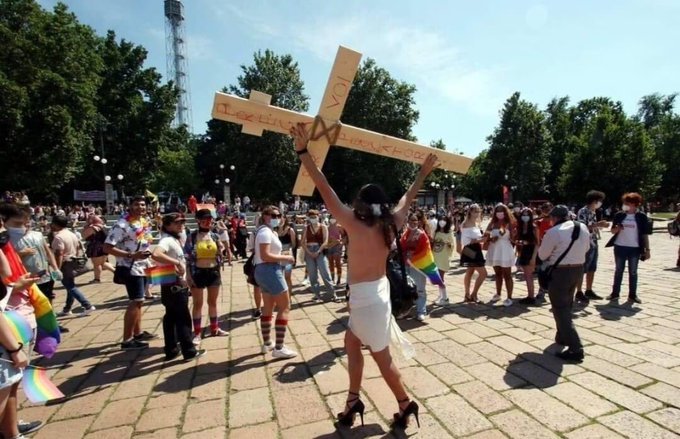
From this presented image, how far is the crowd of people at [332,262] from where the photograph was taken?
255cm

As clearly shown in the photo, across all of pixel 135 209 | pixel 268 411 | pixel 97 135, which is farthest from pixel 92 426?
pixel 97 135

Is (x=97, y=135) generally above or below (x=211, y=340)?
above

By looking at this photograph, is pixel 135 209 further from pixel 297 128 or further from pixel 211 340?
pixel 297 128

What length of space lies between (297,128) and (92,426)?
2.92 meters

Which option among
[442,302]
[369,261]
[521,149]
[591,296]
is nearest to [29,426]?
[369,261]

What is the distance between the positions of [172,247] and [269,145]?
88.0ft

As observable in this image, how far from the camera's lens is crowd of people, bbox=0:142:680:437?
255cm

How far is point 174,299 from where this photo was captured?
4219mm

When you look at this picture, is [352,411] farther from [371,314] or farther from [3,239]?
[3,239]

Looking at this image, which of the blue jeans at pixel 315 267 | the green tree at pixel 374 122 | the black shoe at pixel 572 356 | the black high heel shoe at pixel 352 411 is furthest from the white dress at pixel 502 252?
the green tree at pixel 374 122

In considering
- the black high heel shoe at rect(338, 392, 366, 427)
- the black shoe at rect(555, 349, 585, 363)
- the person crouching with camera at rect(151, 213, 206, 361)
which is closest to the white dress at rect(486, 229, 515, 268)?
the black shoe at rect(555, 349, 585, 363)

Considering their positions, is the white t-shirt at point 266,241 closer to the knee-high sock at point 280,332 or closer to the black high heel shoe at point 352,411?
the knee-high sock at point 280,332

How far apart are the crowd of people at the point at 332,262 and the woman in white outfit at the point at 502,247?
0.06 feet

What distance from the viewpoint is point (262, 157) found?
1196 inches
